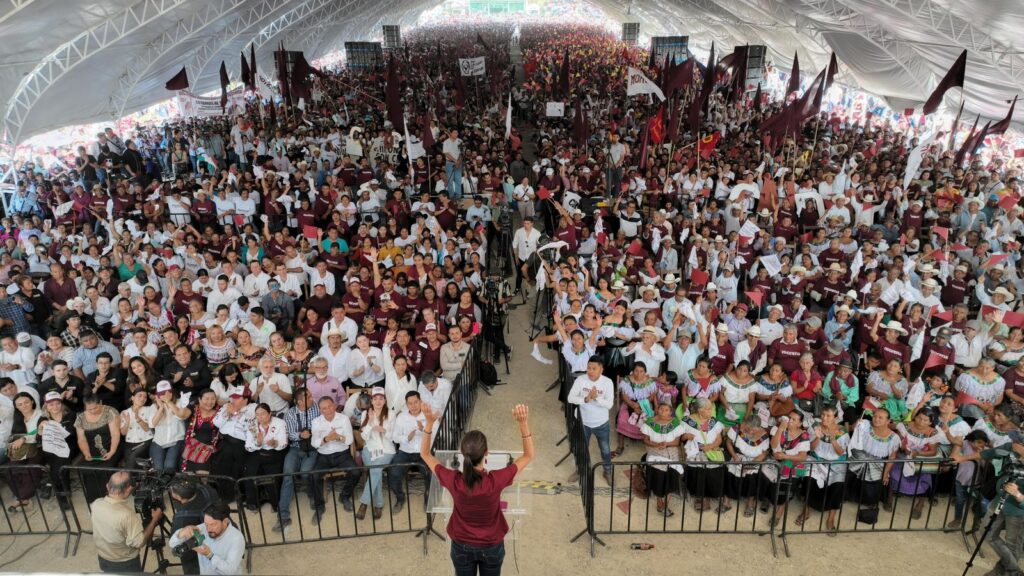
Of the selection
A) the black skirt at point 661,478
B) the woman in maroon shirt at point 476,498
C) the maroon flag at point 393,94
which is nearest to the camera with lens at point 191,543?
the woman in maroon shirt at point 476,498

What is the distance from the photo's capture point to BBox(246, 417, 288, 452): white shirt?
6.74 metres

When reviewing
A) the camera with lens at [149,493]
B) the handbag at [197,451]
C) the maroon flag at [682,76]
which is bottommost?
the handbag at [197,451]

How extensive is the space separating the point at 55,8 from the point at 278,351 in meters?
11.6

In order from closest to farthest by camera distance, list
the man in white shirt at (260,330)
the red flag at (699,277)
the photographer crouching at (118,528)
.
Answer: the photographer crouching at (118,528) < the man in white shirt at (260,330) < the red flag at (699,277)

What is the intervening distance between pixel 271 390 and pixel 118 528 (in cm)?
231

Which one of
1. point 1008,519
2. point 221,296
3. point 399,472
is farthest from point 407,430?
point 1008,519

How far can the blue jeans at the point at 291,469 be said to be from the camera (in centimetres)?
681

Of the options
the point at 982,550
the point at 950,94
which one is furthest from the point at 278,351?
the point at 950,94

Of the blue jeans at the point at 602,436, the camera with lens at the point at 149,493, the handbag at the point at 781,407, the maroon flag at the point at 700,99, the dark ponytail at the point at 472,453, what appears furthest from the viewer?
the maroon flag at the point at 700,99

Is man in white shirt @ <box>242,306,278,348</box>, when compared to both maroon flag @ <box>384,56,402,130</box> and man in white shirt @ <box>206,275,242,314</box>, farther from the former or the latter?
Answer: maroon flag @ <box>384,56,402,130</box>

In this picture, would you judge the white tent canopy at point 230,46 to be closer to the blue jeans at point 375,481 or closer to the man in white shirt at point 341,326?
the man in white shirt at point 341,326

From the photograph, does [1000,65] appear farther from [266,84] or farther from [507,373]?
[266,84]

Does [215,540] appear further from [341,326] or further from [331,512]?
[341,326]

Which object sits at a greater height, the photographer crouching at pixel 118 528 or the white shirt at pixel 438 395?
the photographer crouching at pixel 118 528
